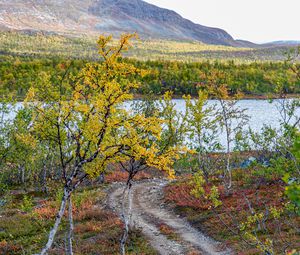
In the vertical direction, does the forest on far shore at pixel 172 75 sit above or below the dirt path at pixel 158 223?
above

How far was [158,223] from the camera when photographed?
1040 inches

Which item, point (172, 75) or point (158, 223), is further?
point (172, 75)

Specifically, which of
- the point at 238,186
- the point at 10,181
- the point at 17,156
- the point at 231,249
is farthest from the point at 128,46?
the point at 10,181

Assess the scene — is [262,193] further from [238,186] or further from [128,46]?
[128,46]

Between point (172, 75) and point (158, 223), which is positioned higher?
point (172, 75)

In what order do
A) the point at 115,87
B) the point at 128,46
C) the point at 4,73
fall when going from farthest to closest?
the point at 4,73, the point at 128,46, the point at 115,87

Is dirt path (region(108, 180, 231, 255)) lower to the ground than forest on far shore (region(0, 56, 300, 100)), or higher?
lower

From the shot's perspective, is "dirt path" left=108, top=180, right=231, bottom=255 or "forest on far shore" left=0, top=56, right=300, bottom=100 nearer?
"dirt path" left=108, top=180, right=231, bottom=255

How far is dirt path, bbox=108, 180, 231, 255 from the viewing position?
21.8 metres

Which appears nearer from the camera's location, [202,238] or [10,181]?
[202,238]

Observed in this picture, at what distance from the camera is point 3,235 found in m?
27.6

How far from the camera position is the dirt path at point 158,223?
2177 centimetres

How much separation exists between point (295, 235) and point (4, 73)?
425 feet

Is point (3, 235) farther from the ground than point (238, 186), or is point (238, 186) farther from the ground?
point (238, 186)
